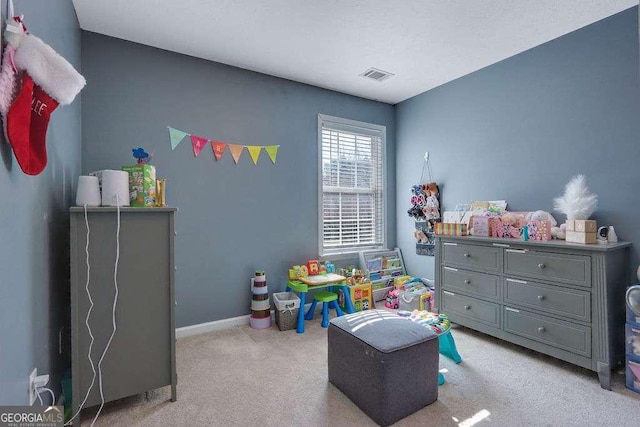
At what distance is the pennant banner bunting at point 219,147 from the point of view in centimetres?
276

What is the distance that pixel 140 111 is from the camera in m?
Answer: 2.63

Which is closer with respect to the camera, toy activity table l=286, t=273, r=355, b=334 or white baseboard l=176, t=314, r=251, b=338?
white baseboard l=176, t=314, r=251, b=338

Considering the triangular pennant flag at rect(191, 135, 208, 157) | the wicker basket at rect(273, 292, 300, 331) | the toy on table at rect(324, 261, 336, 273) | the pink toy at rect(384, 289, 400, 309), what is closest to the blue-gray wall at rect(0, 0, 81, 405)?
the triangular pennant flag at rect(191, 135, 208, 157)

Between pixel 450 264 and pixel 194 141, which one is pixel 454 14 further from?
pixel 194 141

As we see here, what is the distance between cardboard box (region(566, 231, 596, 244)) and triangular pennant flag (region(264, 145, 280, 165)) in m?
2.54

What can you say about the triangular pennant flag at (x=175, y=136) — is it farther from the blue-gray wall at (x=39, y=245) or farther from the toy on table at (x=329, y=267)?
the toy on table at (x=329, y=267)

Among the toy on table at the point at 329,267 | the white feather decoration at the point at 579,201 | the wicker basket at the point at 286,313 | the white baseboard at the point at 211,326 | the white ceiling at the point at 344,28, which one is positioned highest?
the white ceiling at the point at 344,28

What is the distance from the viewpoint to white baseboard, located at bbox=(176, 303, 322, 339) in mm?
2781

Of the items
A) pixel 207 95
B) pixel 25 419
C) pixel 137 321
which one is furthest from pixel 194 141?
pixel 25 419

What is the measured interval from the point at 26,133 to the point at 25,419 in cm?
Result: 102

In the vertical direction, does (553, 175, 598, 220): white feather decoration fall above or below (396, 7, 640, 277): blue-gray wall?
below

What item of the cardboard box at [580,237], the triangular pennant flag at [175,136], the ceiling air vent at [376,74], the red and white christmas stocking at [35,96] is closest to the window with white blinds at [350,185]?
the ceiling air vent at [376,74]

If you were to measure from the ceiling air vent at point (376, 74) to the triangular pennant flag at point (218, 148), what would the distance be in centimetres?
158

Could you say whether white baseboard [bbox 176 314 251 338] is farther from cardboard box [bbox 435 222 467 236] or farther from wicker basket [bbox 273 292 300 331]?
cardboard box [bbox 435 222 467 236]
